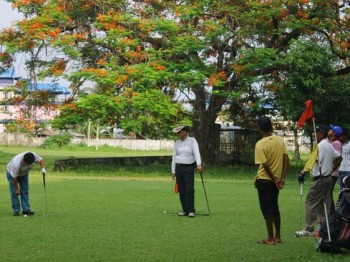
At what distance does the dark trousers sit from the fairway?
0.43 m

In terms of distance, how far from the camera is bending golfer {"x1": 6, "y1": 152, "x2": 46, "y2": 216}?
47.6 ft

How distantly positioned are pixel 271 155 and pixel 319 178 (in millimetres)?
1163

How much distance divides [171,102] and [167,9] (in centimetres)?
400

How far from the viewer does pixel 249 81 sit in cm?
3050

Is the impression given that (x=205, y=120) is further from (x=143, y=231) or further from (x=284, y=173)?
(x=284, y=173)

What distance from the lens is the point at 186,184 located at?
50.0ft

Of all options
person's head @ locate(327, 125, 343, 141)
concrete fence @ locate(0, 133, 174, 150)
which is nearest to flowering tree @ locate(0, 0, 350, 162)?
person's head @ locate(327, 125, 343, 141)

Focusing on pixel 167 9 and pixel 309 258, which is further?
pixel 167 9

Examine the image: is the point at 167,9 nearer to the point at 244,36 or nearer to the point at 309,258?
the point at 244,36

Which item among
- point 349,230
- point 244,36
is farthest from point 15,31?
point 349,230

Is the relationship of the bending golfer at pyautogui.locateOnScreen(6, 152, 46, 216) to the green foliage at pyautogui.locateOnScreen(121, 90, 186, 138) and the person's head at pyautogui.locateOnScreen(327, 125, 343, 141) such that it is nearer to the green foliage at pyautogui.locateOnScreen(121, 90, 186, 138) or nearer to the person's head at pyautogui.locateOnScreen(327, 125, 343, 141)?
the person's head at pyautogui.locateOnScreen(327, 125, 343, 141)

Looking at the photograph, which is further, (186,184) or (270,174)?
(186,184)

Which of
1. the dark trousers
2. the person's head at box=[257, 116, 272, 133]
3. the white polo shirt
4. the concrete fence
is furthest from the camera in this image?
the concrete fence

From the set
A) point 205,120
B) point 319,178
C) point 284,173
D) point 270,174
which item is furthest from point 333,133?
point 205,120
